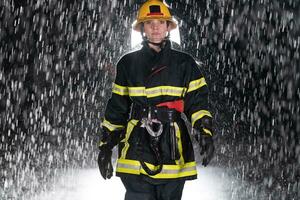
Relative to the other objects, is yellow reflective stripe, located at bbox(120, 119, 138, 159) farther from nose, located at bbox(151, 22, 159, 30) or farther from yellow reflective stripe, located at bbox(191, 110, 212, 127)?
nose, located at bbox(151, 22, 159, 30)

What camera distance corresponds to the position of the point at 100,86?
14.5 meters

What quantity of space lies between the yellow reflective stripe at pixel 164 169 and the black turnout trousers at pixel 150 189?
0.15 feet

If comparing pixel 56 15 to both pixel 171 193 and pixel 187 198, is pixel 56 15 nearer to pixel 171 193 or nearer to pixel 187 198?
pixel 187 198

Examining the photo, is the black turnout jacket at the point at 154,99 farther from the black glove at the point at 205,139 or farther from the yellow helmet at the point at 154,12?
the yellow helmet at the point at 154,12

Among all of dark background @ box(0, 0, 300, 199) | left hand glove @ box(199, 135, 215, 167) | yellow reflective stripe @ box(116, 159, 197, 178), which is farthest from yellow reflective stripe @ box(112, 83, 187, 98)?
dark background @ box(0, 0, 300, 199)

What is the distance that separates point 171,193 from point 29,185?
3.55 m

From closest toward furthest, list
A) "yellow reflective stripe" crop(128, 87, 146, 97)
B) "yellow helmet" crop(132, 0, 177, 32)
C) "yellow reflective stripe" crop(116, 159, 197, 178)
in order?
"yellow reflective stripe" crop(116, 159, 197, 178)
"yellow reflective stripe" crop(128, 87, 146, 97)
"yellow helmet" crop(132, 0, 177, 32)

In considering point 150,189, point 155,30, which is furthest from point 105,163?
point 155,30

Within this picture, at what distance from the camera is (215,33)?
12.0 metres

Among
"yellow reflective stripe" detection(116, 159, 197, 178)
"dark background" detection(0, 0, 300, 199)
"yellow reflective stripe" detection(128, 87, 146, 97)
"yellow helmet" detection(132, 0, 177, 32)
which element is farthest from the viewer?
"dark background" detection(0, 0, 300, 199)

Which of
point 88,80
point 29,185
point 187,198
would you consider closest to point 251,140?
point 187,198

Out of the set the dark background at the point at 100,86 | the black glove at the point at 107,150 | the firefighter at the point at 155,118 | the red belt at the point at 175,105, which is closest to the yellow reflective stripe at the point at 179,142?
the firefighter at the point at 155,118

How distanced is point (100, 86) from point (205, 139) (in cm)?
1087

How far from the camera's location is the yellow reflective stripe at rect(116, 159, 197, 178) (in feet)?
12.3
